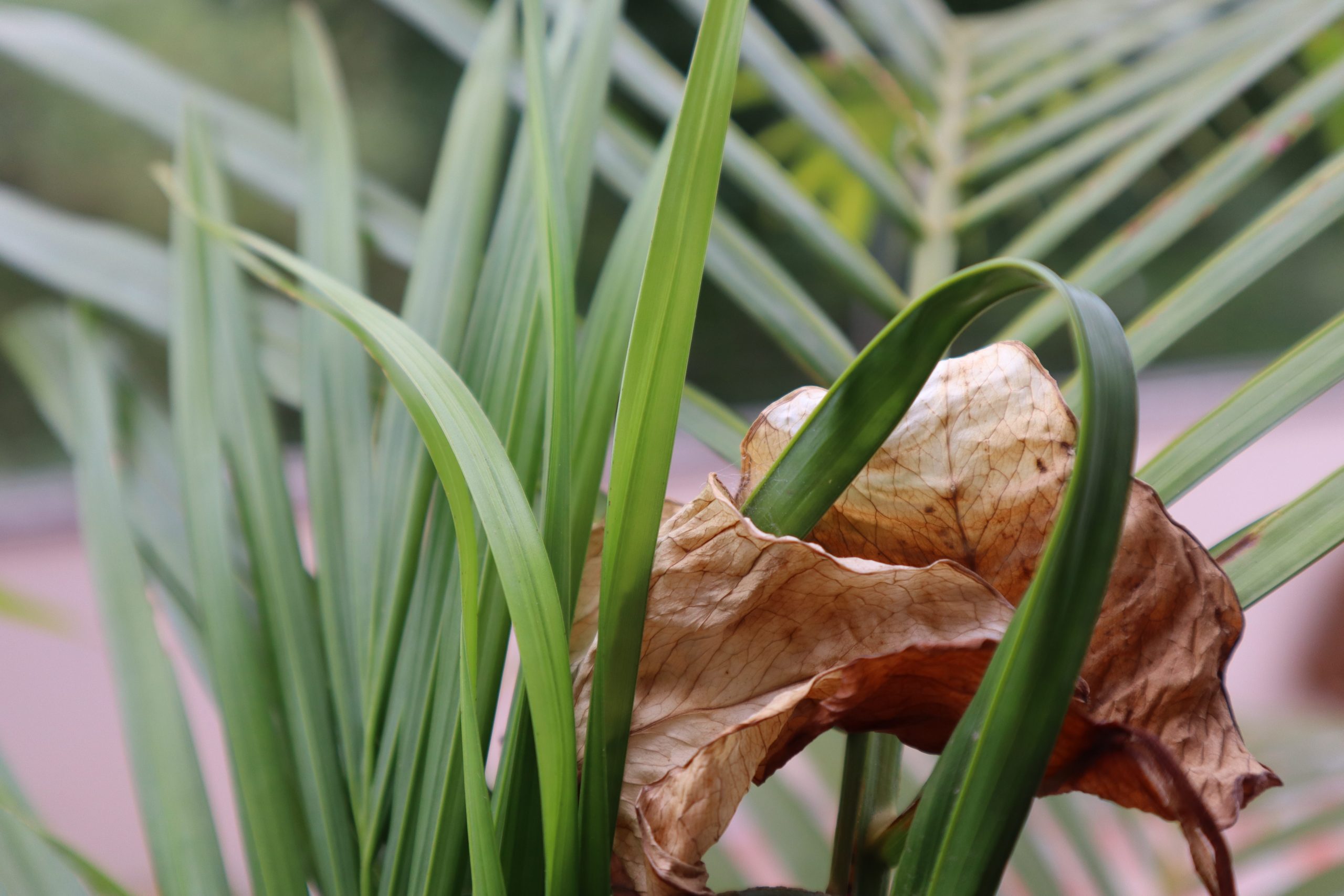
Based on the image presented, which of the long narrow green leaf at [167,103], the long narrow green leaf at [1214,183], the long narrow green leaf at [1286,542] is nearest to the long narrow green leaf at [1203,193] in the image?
the long narrow green leaf at [1214,183]

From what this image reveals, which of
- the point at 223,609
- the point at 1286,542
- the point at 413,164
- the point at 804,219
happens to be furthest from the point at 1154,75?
the point at 413,164

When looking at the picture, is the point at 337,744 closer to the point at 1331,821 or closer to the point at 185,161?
the point at 185,161

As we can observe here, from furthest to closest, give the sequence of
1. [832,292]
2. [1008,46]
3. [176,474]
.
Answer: [832,292]
[1008,46]
[176,474]

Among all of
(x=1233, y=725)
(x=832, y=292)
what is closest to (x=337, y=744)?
(x=1233, y=725)

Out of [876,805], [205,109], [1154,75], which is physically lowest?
[876,805]

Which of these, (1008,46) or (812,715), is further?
(1008,46)

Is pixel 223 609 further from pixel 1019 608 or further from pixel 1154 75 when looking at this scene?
pixel 1154 75
